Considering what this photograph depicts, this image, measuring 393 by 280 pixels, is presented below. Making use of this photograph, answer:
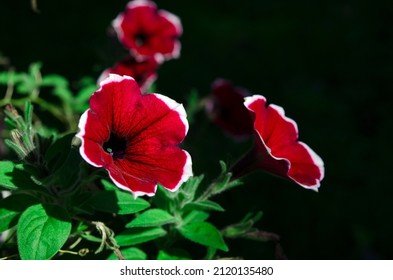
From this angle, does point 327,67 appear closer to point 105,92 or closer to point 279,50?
point 279,50

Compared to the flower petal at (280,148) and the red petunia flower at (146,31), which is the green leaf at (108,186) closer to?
the flower petal at (280,148)

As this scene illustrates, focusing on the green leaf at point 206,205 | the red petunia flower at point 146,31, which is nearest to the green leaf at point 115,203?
the green leaf at point 206,205

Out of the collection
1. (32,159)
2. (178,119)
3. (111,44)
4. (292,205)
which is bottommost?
(292,205)

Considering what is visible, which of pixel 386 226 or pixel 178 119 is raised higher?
pixel 178 119

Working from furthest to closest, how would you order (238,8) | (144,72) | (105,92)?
(238,8), (144,72), (105,92)

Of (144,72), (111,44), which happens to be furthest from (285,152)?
(111,44)

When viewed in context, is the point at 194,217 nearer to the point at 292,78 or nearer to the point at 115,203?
the point at 115,203

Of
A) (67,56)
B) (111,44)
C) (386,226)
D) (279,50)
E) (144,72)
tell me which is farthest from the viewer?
(279,50)
